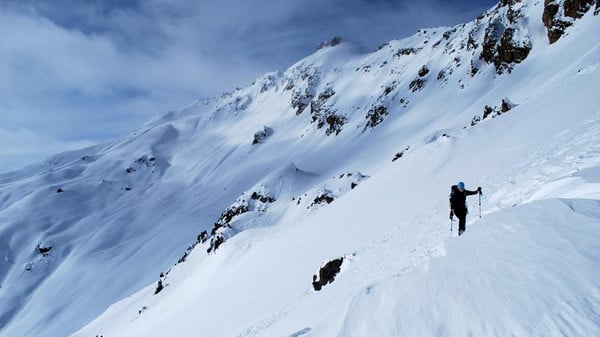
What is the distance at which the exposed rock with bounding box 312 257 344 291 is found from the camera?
1777 centimetres

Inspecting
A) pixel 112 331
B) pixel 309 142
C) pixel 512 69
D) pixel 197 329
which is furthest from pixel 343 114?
pixel 197 329

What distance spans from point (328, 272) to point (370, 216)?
726cm

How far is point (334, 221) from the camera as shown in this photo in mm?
28625

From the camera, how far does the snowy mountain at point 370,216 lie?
603cm

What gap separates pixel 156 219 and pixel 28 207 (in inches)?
2156

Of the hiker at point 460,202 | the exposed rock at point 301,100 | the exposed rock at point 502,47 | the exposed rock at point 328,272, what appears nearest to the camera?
the hiker at point 460,202

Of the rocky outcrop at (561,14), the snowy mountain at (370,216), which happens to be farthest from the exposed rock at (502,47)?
the rocky outcrop at (561,14)

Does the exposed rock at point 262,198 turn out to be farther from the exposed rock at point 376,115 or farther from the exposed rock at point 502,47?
the exposed rock at point 502,47

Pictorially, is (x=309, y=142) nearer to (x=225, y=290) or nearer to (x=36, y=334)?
(x=36, y=334)

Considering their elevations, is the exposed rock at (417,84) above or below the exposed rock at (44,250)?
below

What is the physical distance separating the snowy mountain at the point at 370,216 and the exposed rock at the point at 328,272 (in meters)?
0.14

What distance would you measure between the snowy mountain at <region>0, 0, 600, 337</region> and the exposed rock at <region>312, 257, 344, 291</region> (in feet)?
0.45

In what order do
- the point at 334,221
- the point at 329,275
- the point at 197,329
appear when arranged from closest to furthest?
1. the point at 329,275
2. the point at 197,329
3. the point at 334,221

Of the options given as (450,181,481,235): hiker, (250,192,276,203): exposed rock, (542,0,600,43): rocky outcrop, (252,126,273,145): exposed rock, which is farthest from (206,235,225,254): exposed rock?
(252,126,273,145): exposed rock
